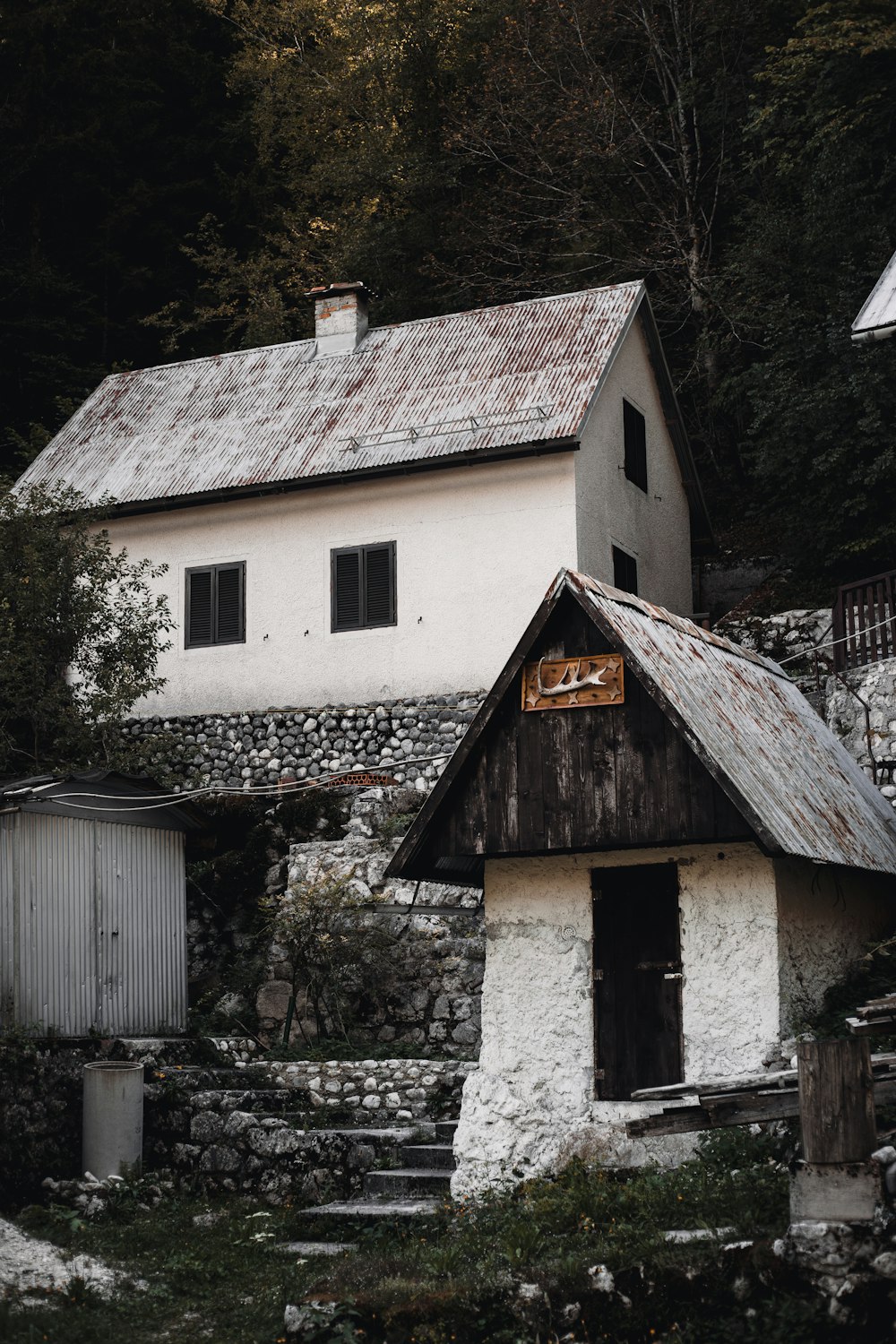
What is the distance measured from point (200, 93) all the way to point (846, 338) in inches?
839

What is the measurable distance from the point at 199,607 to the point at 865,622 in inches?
399

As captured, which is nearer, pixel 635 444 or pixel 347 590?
pixel 347 590

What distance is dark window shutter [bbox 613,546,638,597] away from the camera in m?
24.1

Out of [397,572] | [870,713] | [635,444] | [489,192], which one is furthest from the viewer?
[489,192]

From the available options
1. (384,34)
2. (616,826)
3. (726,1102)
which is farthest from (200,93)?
(726,1102)

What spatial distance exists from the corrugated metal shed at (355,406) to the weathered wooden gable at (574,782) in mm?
9259

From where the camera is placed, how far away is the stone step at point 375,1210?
12648mm

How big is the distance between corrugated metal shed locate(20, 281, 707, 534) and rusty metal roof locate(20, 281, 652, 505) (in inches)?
1.1

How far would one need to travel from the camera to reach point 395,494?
77.0 ft

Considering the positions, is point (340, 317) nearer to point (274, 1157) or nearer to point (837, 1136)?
point (274, 1157)

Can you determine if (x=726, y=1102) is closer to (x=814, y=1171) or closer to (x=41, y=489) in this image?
(x=814, y=1171)

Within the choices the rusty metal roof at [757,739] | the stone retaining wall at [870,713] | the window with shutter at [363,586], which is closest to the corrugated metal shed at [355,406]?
the window with shutter at [363,586]

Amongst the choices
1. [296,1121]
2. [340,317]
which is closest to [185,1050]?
[296,1121]

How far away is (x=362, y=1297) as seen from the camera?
9.98 metres
